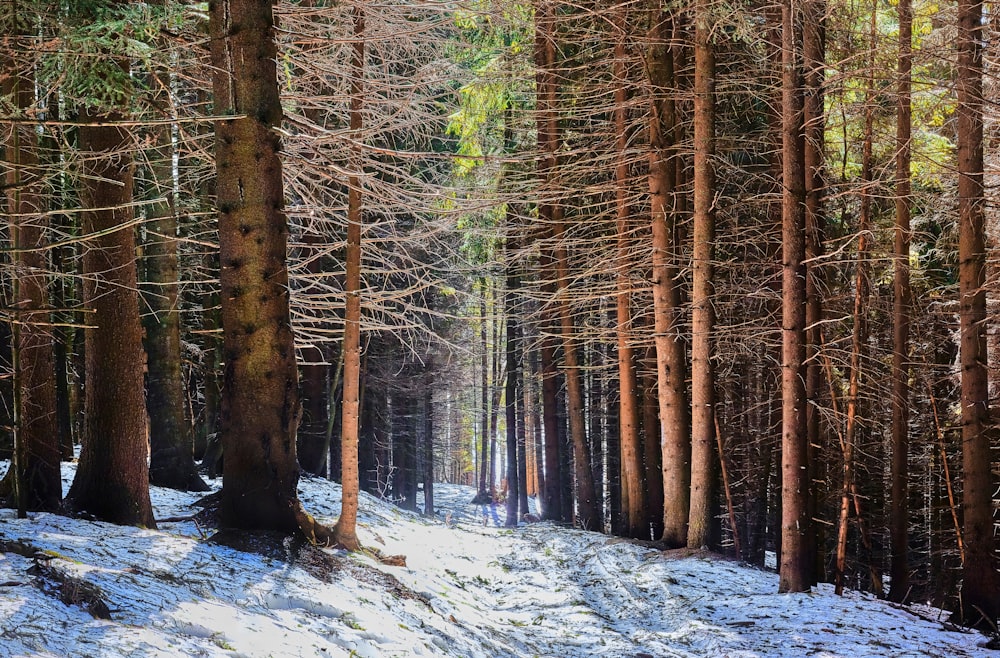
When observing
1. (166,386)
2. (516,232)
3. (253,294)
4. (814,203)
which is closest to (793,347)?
(814,203)

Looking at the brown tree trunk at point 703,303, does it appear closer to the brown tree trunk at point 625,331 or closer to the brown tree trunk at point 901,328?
the brown tree trunk at point 625,331

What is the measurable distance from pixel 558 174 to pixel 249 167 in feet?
29.7

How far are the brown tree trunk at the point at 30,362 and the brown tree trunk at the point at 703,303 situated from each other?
30.8 ft

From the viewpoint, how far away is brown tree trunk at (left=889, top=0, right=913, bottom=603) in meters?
12.0

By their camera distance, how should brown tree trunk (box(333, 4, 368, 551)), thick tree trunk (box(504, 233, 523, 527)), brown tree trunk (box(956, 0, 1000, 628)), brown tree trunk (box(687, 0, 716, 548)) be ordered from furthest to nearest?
thick tree trunk (box(504, 233, 523, 527)) → brown tree trunk (box(687, 0, 716, 548)) → brown tree trunk (box(333, 4, 368, 551)) → brown tree trunk (box(956, 0, 1000, 628))

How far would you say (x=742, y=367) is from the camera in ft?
63.2

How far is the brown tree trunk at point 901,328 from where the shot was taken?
473 inches

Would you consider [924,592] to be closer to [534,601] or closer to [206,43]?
[534,601]

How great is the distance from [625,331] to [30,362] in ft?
31.6

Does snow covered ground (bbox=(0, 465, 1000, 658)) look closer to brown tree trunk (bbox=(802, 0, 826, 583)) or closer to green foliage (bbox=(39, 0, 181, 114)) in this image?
brown tree trunk (bbox=(802, 0, 826, 583))

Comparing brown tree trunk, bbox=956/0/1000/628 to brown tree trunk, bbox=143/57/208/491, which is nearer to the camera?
brown tree trunk, bbox=956/0/1000/628

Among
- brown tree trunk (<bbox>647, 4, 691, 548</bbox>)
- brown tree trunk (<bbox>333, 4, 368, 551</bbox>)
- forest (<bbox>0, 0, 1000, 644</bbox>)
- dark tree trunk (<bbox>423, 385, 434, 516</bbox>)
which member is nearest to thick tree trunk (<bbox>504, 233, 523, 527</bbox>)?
forest (<bbox>0, 0, 1000, 644</bbox>)

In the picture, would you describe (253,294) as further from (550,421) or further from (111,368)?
(550,421)

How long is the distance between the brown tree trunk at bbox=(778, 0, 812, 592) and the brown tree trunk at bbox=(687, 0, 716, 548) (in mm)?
2702
